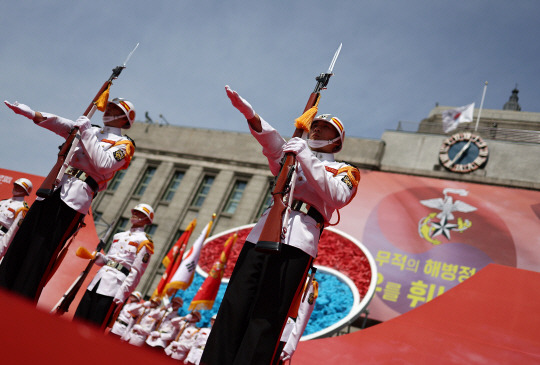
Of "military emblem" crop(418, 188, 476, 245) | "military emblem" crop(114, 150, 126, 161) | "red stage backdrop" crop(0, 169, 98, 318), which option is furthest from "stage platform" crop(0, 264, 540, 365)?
"military emblem" crop(418, 188, 476, 245)

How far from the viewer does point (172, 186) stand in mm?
22734

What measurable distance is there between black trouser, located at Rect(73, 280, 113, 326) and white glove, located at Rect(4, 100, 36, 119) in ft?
6.97

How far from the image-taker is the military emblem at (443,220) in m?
15.6

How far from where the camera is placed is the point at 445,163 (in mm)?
18344

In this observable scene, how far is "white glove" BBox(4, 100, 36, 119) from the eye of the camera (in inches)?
163

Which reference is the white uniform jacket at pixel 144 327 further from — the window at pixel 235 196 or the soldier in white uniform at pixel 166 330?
the window at pixel 235 196

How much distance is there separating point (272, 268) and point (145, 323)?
983cm

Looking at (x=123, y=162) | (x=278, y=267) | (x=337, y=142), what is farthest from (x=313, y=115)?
(x=123, y=162)

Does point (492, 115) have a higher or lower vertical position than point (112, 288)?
higher

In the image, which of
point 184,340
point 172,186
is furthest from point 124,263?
point 172,186

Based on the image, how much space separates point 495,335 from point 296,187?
3.23 metres

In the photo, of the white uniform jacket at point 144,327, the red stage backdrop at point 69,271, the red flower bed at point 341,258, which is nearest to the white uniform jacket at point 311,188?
the red stage backdrop at point 69,271

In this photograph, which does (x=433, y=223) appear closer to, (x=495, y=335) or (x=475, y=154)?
(x=475, y=154)

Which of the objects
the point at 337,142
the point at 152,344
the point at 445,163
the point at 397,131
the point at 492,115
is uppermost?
the point at 492,115
